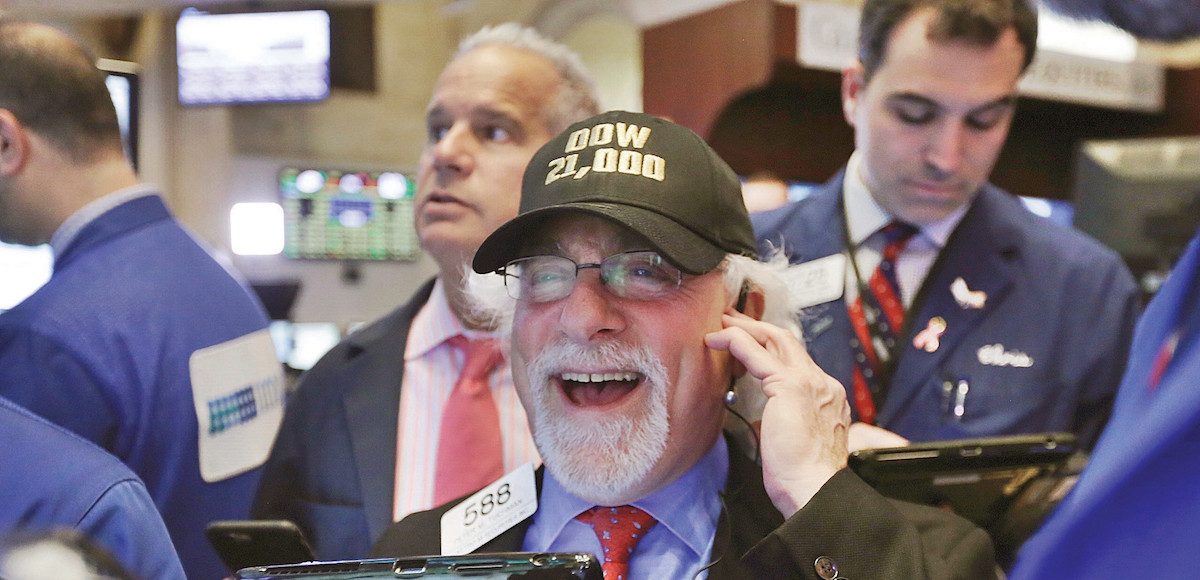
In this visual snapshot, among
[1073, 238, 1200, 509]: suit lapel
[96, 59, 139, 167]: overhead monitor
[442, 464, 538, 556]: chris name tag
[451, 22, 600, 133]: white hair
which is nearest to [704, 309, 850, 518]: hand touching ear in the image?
[442, 464, 538, 556]: chris name tag

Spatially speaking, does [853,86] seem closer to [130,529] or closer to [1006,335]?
[1006,335]

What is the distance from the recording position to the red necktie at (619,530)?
58.8 inches

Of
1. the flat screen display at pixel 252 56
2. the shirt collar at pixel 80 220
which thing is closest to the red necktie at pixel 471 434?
the shirt collar at pixel 80 220

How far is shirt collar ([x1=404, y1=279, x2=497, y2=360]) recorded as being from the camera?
208 cm

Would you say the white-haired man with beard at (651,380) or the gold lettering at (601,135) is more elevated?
the gold lettering at (601,135)

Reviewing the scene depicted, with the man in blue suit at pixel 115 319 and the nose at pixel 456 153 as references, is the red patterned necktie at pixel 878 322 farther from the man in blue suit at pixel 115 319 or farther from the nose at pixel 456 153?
the man in blue suit at pixel 115 319

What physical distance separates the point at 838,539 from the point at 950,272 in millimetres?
931

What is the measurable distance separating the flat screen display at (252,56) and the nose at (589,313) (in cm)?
615

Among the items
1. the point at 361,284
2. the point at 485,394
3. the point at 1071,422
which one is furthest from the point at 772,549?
the point at 361,284

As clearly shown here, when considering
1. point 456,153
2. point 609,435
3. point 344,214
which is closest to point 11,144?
point 456,153

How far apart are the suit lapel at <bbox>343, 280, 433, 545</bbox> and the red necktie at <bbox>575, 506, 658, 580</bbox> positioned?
1.67 feet

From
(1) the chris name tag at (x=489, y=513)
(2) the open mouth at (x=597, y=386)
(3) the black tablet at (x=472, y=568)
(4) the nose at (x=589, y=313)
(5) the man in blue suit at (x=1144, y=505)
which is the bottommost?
(1) the chris name tag at (x=489, y=513)

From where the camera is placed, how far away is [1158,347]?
80cm

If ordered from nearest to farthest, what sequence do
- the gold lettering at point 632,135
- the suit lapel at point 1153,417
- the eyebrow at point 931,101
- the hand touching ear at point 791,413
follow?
1. the suit lapel at point 1153,417
2. the hand touching ear at point 791,413
3. the gold lettering at point 632,135
4. the eyebrow at point 931,101
